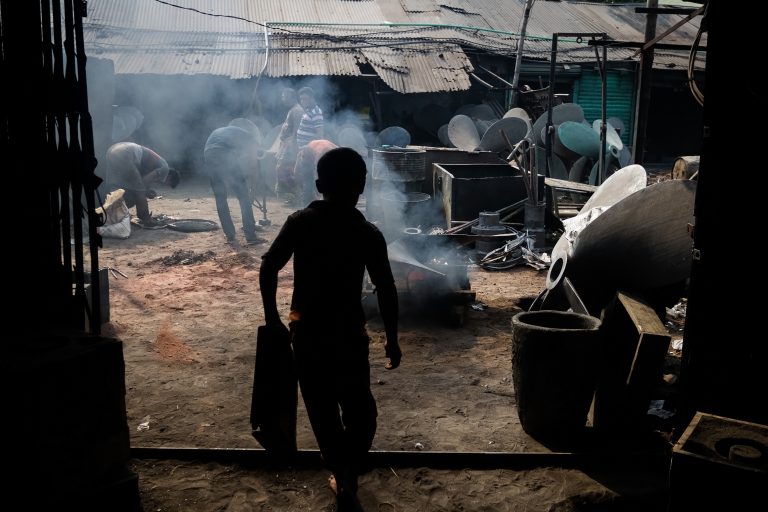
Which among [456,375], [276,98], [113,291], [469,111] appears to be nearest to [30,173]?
[456,375]

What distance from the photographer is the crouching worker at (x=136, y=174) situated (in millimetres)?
11359

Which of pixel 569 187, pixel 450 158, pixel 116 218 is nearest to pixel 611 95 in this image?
pixel 450 158

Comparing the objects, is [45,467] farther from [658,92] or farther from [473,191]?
[658,92]

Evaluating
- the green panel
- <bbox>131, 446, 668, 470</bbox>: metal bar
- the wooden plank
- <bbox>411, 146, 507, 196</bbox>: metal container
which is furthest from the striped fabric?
the green panel

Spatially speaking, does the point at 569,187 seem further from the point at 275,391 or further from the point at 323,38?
the point at 323,38

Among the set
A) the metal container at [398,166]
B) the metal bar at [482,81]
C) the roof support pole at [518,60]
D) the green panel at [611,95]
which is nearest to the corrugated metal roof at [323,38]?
the metal bar at [482,81]

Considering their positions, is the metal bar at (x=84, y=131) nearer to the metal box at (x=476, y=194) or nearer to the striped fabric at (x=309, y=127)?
the metal box at (x=476, y=194)

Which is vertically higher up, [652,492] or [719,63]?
[719,63]

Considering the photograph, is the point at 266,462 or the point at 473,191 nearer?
the point at 266,462

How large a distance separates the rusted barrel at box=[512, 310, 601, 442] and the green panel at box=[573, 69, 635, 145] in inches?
726

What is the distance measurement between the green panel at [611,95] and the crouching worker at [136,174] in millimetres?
14054

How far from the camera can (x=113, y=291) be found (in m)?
7.90

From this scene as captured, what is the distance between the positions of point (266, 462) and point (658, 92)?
924 inches

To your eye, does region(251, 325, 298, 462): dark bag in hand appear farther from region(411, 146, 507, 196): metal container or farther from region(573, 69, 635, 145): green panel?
region(573, 69, 635, 145): green panel
